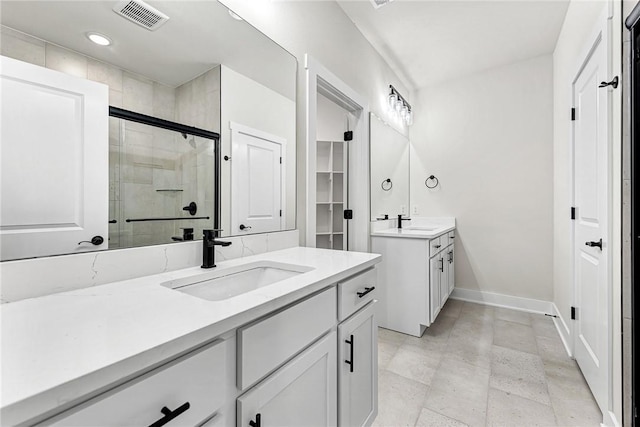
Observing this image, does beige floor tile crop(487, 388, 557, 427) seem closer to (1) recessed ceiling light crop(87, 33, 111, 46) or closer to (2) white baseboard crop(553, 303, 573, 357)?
(2) white baseboard crop(553, 303, 573, 357)

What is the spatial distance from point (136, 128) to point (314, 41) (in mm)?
1451

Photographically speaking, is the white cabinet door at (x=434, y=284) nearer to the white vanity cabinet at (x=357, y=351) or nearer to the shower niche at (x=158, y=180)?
the white vanity cabinet at (x=357, y=351)

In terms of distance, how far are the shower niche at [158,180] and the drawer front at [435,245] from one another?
6.18 ft

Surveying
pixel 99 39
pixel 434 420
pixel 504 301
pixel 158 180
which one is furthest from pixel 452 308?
pixel 99 39

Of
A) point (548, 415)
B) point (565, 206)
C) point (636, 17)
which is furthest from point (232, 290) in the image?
point (565, 206)

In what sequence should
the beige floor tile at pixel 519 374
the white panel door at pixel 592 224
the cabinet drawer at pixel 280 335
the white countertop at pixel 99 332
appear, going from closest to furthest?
the white countertop at pixel 99 332, the cabinet drawer at pixel 280 335, the white panel door at pixel 592 224, the beige floor tile at pixel 519 374

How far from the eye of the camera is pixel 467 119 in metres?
3.48

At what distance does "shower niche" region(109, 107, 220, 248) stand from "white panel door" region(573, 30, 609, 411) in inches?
77.0

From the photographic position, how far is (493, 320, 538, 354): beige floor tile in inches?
92.0

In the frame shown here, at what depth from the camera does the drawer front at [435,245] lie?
251 centimetres

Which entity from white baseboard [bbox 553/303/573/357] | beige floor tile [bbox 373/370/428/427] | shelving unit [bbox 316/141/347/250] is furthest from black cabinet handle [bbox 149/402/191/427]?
shelving unit [bbox 316/141/347/250]

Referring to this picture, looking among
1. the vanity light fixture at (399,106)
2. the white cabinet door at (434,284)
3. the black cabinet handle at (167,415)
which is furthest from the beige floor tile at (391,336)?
the vanity light fixture at (399,106)

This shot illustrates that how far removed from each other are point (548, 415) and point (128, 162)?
7.73 feet

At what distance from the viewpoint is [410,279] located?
251 centimetres
